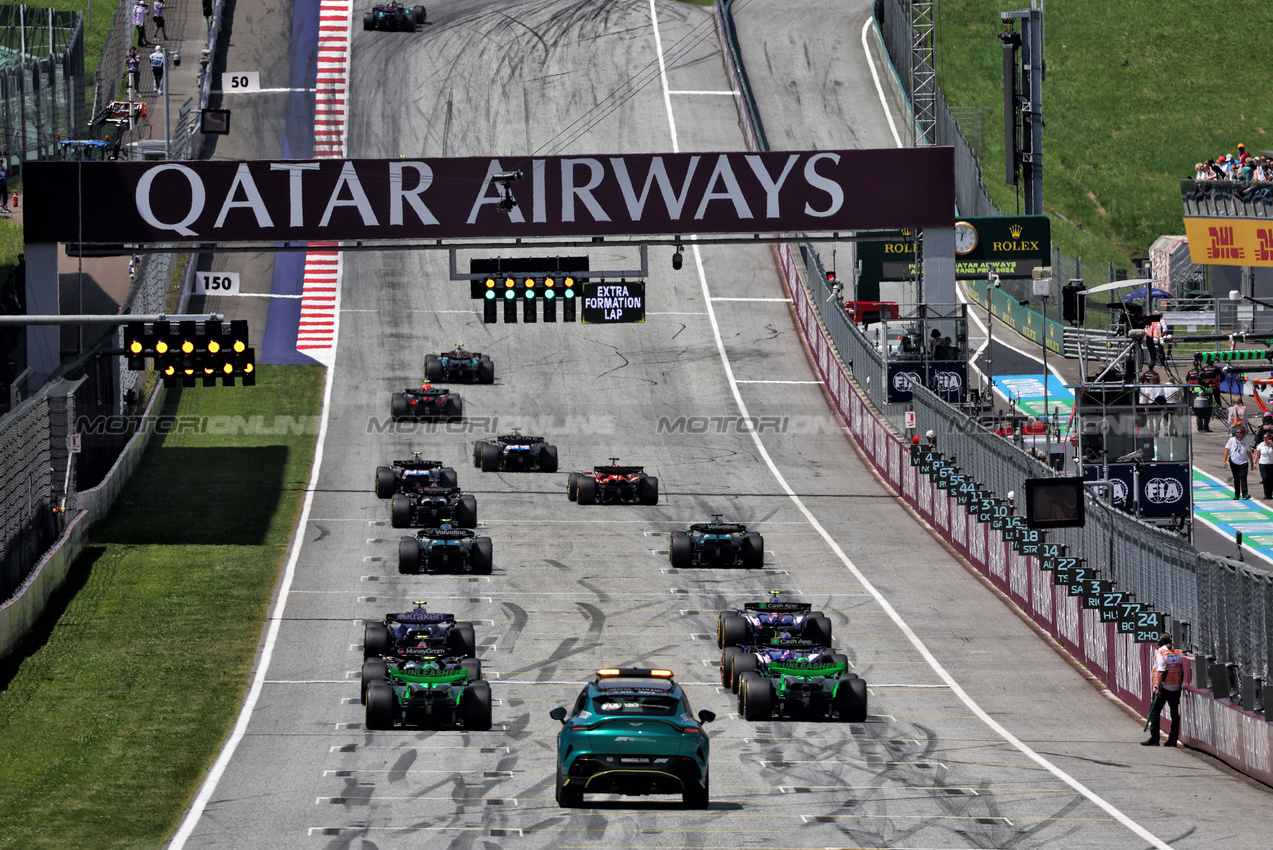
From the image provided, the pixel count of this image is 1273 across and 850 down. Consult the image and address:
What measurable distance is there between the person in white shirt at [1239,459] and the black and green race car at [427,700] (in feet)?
78.5

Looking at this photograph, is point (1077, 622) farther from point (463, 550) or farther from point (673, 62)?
point (673, 62)

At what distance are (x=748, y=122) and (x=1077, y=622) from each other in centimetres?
4580

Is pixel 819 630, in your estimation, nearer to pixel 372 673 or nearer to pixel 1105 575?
pixel 1105 575

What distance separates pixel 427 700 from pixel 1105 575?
11694 mm

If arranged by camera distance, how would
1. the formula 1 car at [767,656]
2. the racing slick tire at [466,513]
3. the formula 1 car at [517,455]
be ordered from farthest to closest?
the formula 1 car at [517,455] → the racing slick tire at [466,513] → the formula 1 car at [767,656]

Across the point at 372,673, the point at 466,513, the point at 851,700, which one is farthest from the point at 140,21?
the point at 851,700

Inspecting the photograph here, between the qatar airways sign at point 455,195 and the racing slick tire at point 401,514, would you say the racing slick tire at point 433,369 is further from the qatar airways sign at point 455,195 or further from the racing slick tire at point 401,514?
the racing slick tire at point 401,514

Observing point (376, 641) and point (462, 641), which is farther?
point (462, 641)

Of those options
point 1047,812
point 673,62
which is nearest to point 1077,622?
point 1047,812

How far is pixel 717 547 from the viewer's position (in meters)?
35.8

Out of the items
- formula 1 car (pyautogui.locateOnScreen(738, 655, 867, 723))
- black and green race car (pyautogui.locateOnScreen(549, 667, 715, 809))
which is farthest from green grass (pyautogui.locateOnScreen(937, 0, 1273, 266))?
black and green race car (pyautogui.locateOnScreen(549, 667, 715, 809))

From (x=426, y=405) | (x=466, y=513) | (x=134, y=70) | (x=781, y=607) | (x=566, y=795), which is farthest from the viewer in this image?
(x=134, y=70)

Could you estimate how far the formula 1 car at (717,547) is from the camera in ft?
117

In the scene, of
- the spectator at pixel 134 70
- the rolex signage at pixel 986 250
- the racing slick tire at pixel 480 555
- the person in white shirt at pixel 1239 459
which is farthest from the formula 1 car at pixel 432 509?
the spectator at pixel 134 70
